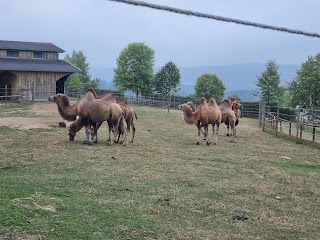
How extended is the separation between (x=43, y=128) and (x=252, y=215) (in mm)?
11821

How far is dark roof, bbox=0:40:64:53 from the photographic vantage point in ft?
121

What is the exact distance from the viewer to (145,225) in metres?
6.30

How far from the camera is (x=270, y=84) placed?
45750 millimetres

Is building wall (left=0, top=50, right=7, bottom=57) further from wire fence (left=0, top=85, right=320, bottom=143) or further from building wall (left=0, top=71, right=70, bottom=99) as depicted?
wire fence (left=0, top=85, right=320, bottom=143)

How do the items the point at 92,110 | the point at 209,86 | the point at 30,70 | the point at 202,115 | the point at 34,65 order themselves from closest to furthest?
1. the point at 92,110
2. the point at 202,115
3. the point at 30,70
4. the point at 34,65
5. the point at 209,86

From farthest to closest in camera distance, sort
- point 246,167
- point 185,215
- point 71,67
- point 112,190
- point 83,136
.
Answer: point 71,67, point 83,136, point 246,167, point 112,190, point 185,215

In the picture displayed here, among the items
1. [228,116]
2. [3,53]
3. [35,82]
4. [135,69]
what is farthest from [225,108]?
[135,69]

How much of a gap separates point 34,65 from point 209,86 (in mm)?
31813

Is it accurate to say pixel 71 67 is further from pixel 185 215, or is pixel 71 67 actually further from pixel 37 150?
pixel 185 215

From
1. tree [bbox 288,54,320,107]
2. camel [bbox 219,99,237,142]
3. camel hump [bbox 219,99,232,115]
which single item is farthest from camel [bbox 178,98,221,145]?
tree [bbox 288,54,320,107]

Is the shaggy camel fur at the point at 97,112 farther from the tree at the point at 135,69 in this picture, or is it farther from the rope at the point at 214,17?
the tree at the point at 135,69

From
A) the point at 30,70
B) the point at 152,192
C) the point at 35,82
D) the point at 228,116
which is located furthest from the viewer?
the point at 35,82

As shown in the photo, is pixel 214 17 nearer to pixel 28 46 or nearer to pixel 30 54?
pixel 30 54

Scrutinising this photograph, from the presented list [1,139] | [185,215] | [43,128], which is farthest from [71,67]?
[185,215]
